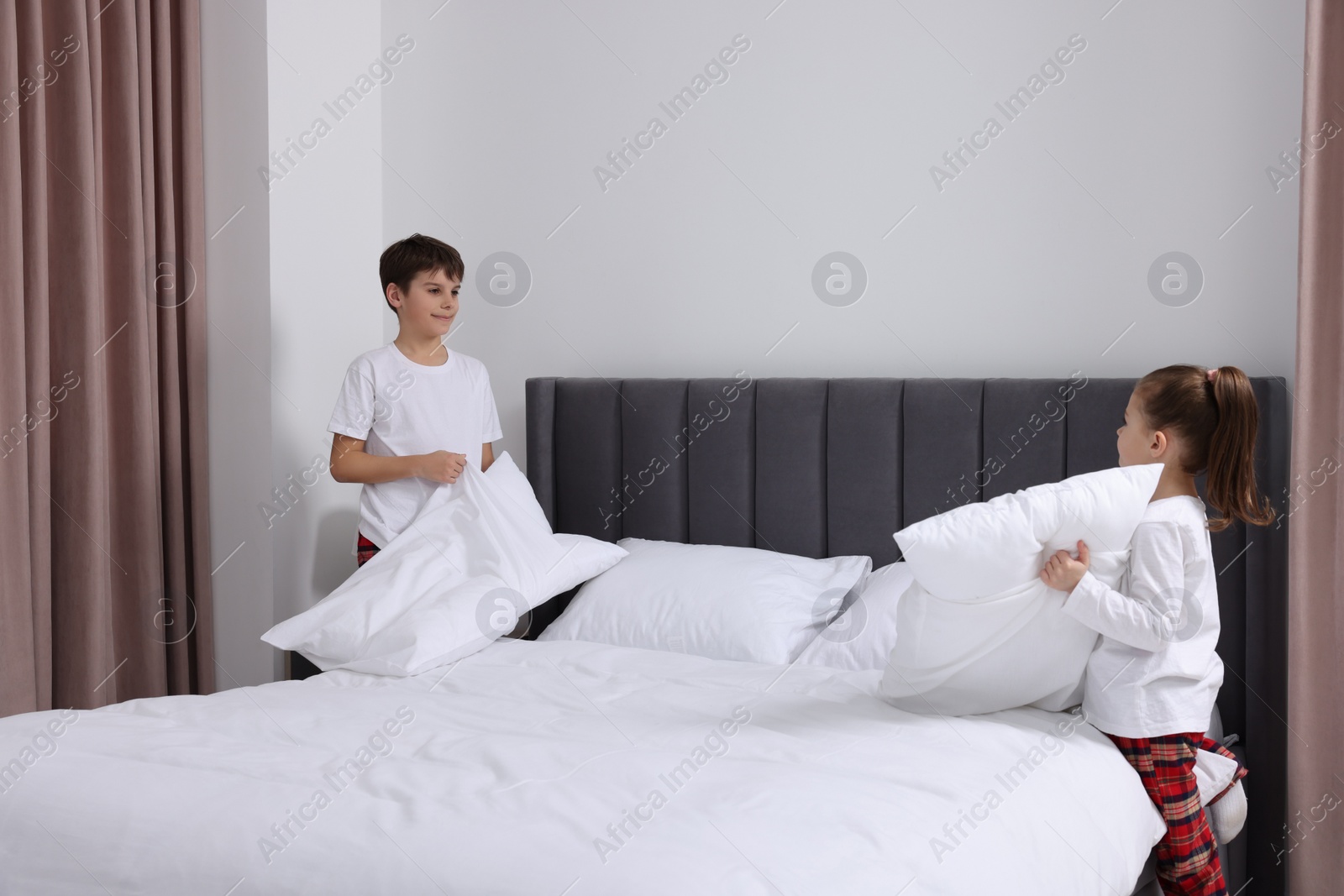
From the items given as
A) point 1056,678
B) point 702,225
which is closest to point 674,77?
point 702,225

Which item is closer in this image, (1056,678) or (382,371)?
(1056,678)

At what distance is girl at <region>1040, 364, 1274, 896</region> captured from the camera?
→ 152 centimetres

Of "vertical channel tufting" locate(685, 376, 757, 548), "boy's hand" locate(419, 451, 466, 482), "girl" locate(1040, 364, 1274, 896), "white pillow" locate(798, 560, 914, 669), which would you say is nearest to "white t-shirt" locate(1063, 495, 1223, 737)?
"girl" locate(1040, 364, 1274, 896)

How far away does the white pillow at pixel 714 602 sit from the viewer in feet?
7.07

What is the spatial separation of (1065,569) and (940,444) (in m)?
0.81

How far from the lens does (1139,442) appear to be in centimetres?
169

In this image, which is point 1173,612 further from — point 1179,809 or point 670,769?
point 670,769

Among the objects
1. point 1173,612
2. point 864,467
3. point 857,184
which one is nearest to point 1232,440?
point 1173,612

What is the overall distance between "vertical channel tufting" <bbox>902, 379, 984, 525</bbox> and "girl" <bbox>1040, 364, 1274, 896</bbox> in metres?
0.61

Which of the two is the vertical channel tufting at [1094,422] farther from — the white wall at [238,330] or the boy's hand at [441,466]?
the white wall at [238,330]

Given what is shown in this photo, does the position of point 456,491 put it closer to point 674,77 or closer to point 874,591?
point 874,591

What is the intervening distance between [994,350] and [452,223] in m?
1.71

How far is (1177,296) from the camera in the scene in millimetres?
2168

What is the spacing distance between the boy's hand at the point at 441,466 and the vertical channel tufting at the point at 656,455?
0.51 m
